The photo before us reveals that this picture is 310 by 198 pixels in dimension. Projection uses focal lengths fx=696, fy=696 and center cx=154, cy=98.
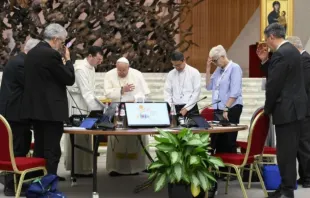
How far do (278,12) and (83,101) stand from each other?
8.78 metres

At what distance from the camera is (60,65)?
660 cm

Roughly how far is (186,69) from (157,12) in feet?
20.7

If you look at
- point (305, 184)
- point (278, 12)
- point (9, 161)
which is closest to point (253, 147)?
point (305, 184)

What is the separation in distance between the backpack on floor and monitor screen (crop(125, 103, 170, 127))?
96 cm

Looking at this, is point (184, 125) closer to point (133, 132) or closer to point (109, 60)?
point (133, 132)

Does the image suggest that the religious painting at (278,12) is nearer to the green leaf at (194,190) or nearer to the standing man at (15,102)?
the standing man at (15,102)

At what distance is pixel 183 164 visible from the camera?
634cm

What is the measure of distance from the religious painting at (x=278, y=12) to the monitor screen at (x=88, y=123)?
9650 millimetres

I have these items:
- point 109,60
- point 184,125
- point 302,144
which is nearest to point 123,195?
point 184,125

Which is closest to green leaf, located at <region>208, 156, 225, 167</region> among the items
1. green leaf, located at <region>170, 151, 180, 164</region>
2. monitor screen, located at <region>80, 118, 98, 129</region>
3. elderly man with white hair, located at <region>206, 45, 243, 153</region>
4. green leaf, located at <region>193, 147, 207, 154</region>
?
green leaf, located at <region>193, 147, 207, 154</region>

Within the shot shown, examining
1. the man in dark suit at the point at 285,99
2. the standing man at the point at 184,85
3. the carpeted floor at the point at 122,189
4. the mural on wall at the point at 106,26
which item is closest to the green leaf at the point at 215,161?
the man in dark suit at the point at 285,99

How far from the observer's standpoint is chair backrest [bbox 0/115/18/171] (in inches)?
251

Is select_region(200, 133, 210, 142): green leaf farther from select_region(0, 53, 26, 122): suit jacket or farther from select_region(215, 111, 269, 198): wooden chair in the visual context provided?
select_region(0, 53, 26, 122): suit jacket

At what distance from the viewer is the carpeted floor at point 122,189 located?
7266mm
